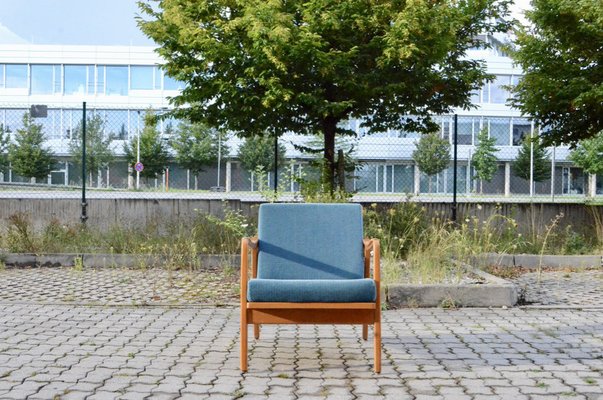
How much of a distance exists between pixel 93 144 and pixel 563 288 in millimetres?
10411

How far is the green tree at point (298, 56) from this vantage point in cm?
1250

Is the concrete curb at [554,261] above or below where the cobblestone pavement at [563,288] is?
above

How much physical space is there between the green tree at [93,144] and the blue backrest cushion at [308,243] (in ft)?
31.4

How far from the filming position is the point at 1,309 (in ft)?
25.5

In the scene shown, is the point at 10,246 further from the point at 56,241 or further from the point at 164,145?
the point at 164,145

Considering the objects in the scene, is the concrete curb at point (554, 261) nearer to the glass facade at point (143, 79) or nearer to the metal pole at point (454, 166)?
the metal pole at point (454, 166)

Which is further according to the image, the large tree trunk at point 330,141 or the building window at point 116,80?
the building window at point 116,80

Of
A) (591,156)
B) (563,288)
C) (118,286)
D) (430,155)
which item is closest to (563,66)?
(430,155)

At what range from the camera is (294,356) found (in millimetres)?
5648

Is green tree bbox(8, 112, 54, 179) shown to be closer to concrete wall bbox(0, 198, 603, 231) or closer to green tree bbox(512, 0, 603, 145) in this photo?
concrete wall bbox(0, 198, 603, 231)

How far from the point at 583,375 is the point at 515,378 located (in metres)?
0.49

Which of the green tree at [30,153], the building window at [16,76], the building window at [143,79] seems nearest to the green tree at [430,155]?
the green tree at [30,153]

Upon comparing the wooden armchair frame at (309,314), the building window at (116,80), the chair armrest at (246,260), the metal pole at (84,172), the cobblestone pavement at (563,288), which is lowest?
the cobblestone pavement at (563,288)

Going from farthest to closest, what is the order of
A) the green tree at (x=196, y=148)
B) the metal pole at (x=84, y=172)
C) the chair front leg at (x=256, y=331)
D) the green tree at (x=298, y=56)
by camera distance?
1. the green tree at (x=196, y=148)
2. the metal pole at (x=84, y=172)
3. the green tree at (x=298, y=56)
4. the chair front leg at (x=256, y=331)
